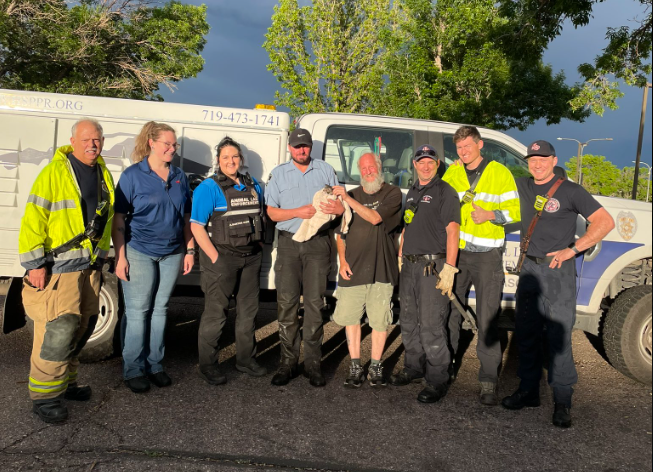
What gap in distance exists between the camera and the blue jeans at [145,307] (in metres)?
3.90

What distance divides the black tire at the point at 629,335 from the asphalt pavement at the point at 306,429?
0.18 metres

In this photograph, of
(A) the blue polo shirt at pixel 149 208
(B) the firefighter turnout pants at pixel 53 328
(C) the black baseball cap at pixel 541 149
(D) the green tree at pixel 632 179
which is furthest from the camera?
(A) the blue polo shirt at pixel 149 208

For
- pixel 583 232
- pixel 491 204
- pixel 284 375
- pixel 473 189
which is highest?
pixel 473 189

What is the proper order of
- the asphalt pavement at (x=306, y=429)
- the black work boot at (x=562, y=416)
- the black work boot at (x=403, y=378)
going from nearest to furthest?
the asphalt pavement at (x=306, y=429) → the black work boot at (x=562, y=416) → the black work boot at (x=403, y=378)

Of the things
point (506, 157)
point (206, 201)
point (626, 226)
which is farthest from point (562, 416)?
point (206, 201)

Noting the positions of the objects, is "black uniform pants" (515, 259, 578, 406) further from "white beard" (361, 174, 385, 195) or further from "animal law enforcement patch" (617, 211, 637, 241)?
"white beard" (361, 174, 385, 195)

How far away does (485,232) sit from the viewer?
12.8ft

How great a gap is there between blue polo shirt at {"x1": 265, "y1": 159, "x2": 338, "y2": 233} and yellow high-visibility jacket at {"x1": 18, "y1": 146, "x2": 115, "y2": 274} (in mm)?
1400

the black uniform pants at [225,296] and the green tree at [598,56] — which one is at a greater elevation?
the green tree at [598,56]

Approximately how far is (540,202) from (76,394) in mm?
3601

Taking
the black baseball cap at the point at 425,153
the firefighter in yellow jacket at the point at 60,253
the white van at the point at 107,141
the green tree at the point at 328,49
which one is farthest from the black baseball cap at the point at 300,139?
the green tree at the point at 328,49

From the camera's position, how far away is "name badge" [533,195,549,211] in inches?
145

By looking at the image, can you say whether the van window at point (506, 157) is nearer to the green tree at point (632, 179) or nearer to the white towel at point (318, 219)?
the green tree at point (632, 179)

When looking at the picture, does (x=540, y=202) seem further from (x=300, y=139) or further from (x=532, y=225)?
(x=300, y=139)
